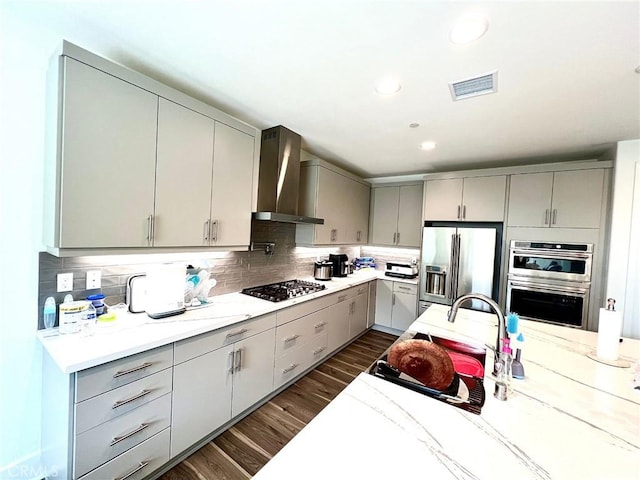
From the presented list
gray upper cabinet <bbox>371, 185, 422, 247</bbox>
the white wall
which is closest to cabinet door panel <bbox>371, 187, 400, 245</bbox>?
gray upper cabinet <bbox>371, 185, 422, 247</bbox>

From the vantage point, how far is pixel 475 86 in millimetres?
1703

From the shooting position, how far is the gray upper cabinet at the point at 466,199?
10.2 feet

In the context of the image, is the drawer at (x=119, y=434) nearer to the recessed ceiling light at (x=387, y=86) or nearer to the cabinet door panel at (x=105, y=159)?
the cabinet door panel at (x=105, y=159)

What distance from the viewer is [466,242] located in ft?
10.5

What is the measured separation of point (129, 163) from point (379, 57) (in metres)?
1.58

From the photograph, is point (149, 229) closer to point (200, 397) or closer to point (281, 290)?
point (200, 397)

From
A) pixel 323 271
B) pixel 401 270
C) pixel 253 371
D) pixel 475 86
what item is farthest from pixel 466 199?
pixel 253 371

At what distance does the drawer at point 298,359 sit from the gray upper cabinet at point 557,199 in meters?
2.64

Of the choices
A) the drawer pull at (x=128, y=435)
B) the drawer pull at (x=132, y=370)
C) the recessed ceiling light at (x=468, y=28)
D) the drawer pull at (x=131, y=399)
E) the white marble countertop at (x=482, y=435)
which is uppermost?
the recessed ceiling light at (x=468, y=28)

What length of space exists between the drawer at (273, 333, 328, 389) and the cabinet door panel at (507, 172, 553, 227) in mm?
2622

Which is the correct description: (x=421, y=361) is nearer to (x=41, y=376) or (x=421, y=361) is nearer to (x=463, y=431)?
(x=463, y=431)

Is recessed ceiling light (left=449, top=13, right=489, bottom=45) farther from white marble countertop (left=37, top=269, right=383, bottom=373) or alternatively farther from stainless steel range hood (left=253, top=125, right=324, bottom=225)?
white marble countertop (left=37, top=269, right=383, bottom=373)

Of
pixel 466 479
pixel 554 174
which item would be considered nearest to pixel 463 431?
pixel 466 479

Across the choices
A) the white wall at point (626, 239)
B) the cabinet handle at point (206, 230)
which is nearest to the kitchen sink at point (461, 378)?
the cabinet handle at point (206, 230)
